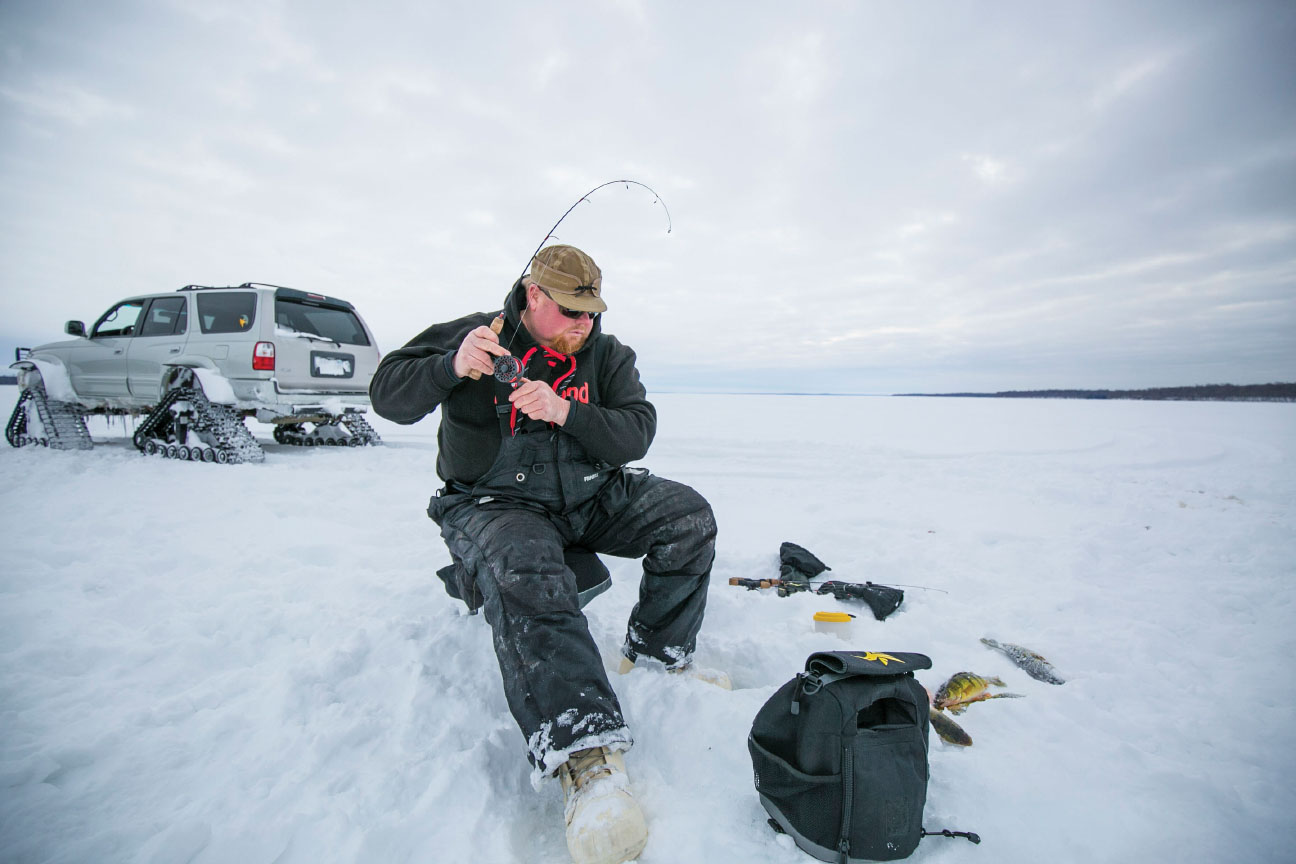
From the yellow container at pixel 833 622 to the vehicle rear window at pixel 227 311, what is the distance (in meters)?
7.07

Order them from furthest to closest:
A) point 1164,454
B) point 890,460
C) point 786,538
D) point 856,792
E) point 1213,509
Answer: point 1164,454, point 890,460, point 1213,509, point 786,538, point 856,792

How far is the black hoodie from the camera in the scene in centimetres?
204

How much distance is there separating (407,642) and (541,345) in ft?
4.60

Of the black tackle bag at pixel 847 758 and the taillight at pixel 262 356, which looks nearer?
the black tackle bag at pixel 847 758

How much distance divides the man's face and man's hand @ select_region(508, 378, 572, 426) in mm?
396

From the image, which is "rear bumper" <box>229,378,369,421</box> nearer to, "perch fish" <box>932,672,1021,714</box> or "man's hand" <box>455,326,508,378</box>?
"man's hand" <box>455,326,508,378</box>

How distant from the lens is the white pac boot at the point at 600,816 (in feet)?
4.28

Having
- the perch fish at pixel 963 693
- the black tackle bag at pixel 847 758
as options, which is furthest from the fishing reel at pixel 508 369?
the perch fish at pixel 963 693

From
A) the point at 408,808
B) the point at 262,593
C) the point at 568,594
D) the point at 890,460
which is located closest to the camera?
the point at 408,808

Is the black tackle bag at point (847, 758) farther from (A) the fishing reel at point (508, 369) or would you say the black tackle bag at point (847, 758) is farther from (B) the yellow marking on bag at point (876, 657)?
(A) the fishing reel at point (508, 369)

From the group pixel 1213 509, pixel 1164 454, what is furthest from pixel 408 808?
pixel 1164 454

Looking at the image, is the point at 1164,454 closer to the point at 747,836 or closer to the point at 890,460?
the point at 890,460

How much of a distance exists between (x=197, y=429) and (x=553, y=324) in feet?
20.8

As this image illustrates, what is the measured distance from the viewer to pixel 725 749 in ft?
5.66
